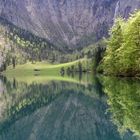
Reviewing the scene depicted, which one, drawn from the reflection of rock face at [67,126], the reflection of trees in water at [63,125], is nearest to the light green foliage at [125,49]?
the reflection of trees in water at [63,125]

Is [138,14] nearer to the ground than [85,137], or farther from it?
farther from it

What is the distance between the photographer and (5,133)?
1421 inches

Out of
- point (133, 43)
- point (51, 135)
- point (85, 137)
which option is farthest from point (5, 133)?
point (133, 43)

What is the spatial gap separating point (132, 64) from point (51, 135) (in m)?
71.0

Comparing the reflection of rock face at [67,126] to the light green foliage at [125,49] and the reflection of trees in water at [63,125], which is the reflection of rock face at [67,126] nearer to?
the reflection of trees in water at [63,125]

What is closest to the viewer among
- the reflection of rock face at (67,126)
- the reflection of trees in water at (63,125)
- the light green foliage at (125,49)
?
the reflection of rock face at (67,126)

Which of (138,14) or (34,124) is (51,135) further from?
(138,14)

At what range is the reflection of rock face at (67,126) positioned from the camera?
31.8 metres

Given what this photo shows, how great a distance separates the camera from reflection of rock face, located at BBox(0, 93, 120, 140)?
31.8 metres

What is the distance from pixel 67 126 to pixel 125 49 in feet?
216

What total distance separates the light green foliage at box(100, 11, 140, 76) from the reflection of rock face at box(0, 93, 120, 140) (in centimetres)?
4845

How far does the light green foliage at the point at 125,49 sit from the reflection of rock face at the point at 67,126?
48.5 metres

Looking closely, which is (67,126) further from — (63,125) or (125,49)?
(125,49)

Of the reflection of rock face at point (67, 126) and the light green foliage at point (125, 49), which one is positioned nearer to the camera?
the reflection of rock face at point (67, 126)
